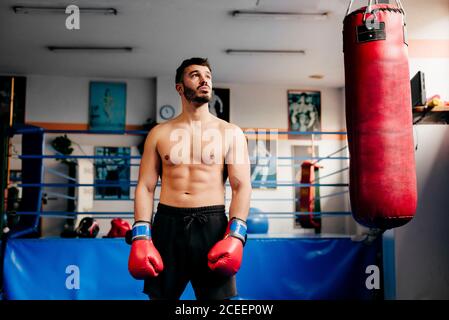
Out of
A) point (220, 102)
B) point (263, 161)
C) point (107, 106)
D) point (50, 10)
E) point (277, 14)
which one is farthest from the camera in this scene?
point (263, 161)

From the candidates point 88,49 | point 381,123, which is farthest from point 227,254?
point 88,49

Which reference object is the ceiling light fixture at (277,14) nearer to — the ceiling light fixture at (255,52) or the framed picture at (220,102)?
the ceiling light fixture at (255,52)

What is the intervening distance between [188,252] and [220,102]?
19.0 feet

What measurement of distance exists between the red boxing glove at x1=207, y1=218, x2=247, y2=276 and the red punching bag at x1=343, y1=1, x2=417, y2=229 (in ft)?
2.05

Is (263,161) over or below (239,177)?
over

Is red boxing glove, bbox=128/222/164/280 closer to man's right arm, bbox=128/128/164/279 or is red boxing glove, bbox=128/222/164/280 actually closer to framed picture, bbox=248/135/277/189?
man's right arm, bbox=128/128/164/279

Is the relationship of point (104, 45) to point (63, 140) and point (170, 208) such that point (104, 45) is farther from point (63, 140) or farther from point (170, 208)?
point (170, 208)

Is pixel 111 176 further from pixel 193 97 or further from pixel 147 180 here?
pixel 193 97

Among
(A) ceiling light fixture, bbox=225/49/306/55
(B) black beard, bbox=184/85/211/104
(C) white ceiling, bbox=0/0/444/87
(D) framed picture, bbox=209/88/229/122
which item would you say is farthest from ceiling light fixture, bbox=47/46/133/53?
(B) black beard, bbox=184/85/211/104

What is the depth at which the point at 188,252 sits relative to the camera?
1.95 m

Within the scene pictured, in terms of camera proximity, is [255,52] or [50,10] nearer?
[50,10]

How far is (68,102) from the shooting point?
24.0ft

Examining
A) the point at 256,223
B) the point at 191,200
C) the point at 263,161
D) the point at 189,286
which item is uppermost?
the point at 263,161

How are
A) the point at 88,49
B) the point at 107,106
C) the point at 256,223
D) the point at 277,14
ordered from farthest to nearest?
the point at 107,106 → the point at 88,49 → the point at 256,223 → the point at 277,14
